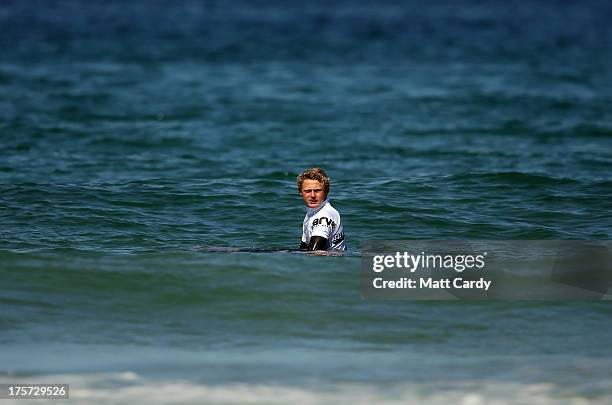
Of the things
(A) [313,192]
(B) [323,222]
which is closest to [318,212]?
(B) [323,222]

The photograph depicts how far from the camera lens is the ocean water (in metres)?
8.84

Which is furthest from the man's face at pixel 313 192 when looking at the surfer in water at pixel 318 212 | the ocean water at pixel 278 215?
the ocean water at pixel 278 215

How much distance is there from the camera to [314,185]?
11.4 metres

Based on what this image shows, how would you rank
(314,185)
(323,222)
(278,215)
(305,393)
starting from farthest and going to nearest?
(278,215) → (323,222) → (314,185) → (305,393)

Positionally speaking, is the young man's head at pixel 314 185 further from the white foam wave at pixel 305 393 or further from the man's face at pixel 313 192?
the white foam wave at pixel 305 393

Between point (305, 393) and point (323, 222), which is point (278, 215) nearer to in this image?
point (323, 222)

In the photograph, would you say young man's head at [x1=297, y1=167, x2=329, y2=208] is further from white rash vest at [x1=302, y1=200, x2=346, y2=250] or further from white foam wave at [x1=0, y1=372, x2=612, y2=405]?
white foam wave at [x1=0, y1=372, x2=612, y2=405]

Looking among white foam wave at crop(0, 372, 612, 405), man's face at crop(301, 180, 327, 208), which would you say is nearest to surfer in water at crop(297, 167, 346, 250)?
man's face at crop(301, 180, 327, 208)

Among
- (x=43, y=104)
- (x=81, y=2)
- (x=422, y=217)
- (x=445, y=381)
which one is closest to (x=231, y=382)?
(x=445, y=381)

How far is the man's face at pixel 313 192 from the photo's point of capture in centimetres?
1137

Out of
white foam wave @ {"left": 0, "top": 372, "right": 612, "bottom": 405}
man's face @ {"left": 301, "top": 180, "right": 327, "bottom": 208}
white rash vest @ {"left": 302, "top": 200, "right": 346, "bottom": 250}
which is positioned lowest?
white foam wave @ {"left": 0, "top": 372, "right": 612, "bottom": 405}

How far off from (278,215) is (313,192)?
12.6 feet

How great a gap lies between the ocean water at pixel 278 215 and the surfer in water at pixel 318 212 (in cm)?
29

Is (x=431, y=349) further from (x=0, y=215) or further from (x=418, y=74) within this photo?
(x=418, y=74)
